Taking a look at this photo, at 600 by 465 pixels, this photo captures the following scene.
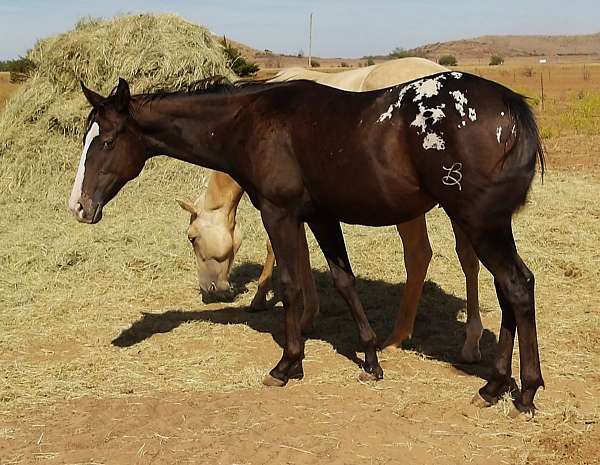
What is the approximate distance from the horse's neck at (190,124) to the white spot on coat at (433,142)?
142cm

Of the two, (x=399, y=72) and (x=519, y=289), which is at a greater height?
(x=399, y=72)

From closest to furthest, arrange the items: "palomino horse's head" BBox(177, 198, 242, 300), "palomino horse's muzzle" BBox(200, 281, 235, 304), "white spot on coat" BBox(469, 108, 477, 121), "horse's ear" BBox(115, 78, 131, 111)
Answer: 1. "white spot on coat" BBox(469, 108, 477, 121)
2. "horse's ear" BBox(115, 78, 131, 111)
3. "palomino horse's head" BBox(177, 198, 242, 300)
4. "palomino horse's muzzle" BBox(200, 281, 235, 304)

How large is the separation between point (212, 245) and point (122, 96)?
6.50 feet

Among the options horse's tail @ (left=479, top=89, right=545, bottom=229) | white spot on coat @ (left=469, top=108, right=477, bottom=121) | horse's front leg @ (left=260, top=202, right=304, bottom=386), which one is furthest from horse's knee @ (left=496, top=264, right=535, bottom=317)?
horse's front leg @ (left=260, top=202, right=304, bottom=386)

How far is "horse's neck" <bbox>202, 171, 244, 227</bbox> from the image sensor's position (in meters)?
6.23

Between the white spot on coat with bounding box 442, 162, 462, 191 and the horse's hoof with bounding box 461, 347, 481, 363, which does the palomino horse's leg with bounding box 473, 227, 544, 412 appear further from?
the horse's hoof with bounding box 461, 347, 481, 363

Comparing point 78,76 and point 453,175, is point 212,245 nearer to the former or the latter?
point 453,175

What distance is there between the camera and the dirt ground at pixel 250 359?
3633mm

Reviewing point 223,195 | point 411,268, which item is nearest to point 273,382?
point 411,268

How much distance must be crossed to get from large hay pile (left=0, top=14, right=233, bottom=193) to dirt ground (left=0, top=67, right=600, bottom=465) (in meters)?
2.03

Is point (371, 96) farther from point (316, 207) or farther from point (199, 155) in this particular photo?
point (199, 155)

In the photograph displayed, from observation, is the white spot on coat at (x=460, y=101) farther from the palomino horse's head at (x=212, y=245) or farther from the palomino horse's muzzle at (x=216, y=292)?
the palomino horse's muzzle at (x=216, y=292)

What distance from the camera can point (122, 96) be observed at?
14.8 feet

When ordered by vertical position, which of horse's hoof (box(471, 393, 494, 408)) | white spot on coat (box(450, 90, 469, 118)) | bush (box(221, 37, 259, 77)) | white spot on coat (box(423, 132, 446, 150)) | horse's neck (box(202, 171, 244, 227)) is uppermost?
bush (box(221, 37, 259, 77))
